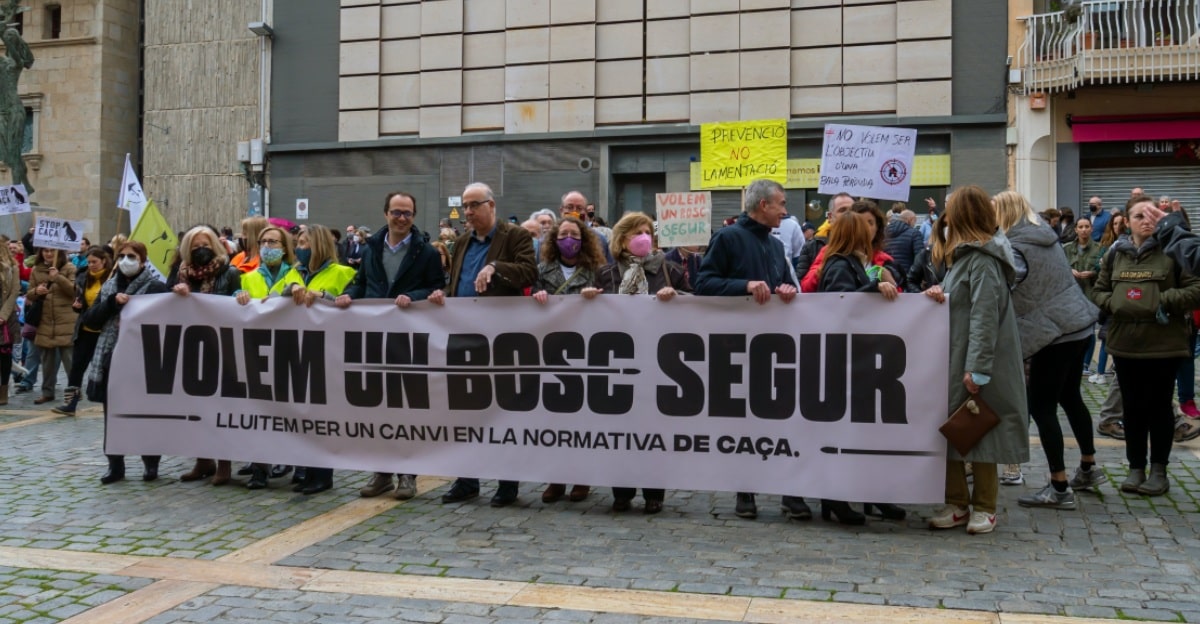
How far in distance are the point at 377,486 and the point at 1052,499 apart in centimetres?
426

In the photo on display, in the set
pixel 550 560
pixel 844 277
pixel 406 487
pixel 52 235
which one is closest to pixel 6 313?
pixel 52 235

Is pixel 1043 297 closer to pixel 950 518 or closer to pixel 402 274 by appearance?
pixel 950 518

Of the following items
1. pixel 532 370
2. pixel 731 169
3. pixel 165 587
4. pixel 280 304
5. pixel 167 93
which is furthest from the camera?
pixel 167 93

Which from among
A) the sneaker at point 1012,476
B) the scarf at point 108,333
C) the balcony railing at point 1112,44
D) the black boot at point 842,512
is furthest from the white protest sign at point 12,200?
the balcony railing at point 1112,44

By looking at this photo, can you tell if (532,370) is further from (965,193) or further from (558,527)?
(965,193)

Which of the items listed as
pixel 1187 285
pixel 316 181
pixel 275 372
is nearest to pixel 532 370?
pixel 275 372

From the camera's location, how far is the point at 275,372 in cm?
746

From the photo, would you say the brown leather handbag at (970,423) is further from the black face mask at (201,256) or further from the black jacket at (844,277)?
the black face mask at (201,256)

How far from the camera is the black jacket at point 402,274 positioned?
24.5 feet

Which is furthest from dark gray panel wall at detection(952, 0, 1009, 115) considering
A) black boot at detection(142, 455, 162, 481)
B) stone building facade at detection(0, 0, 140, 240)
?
stone building facade at detection(0, 0, 140, 240)

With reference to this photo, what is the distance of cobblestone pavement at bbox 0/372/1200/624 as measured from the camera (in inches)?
188

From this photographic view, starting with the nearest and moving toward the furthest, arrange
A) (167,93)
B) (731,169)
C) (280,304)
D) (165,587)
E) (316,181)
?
1. (165,587)
2. (280,304)
3. (731,169)
4. (316,181)
5. (167,93)

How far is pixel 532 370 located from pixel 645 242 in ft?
3.53

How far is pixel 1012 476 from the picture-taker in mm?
7438
